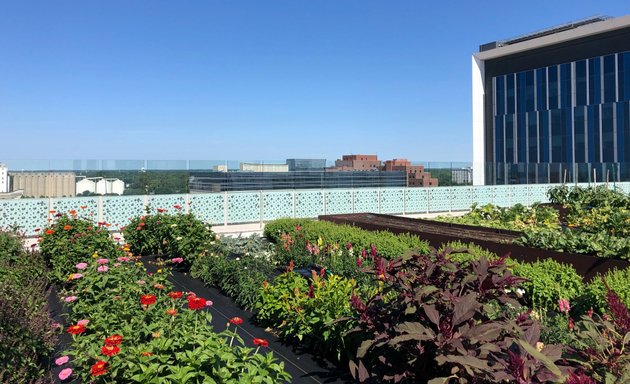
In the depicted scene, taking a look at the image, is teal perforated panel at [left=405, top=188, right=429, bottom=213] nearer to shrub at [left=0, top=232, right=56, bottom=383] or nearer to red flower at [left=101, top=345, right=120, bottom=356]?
shrub at [left=0, top=232, right=56, bottom=383]

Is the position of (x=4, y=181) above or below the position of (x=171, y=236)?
above

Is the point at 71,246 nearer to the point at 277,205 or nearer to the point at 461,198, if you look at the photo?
the point at 277,205

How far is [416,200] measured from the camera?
1748 cm

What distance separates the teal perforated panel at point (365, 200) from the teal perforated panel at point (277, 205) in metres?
2.45

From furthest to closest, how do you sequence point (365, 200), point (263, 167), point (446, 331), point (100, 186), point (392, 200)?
1. point (263, 167)
2. point (392, 200)
3. point (365, 200)
4. point (100, 186)
5. point (446, 331)

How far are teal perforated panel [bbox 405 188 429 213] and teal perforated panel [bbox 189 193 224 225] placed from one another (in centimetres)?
694

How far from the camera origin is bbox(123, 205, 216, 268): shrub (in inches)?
317

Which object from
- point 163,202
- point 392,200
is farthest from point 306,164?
point 163,202

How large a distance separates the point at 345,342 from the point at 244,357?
1.45 metres

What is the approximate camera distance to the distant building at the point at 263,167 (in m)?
18.0

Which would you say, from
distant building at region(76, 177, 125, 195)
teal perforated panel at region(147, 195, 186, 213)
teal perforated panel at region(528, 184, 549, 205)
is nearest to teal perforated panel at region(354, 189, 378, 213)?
teal perforated panel at region(147, 195, 186, 213)

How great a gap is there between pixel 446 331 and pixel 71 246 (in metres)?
6.04

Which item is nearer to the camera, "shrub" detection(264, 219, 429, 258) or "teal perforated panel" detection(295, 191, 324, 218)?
"shrub" detection(264, 219, 429, 258)

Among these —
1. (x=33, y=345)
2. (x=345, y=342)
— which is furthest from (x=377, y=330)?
(x=33, y=345)
